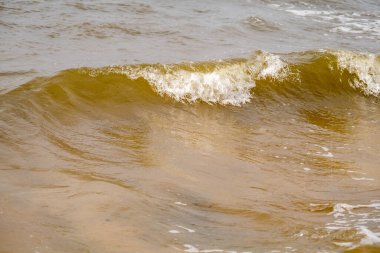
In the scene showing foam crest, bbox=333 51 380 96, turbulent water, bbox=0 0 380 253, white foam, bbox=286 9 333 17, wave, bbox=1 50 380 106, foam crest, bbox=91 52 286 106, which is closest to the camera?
turbulent water, bbox=0 0 380 253

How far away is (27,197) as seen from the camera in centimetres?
366

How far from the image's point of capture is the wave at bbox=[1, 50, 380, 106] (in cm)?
684

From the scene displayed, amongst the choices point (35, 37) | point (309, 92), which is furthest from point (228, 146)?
point (35, 37)

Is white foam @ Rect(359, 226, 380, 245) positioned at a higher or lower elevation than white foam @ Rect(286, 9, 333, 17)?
lower

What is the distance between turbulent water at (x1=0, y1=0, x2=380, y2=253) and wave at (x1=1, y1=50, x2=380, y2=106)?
0.08 feet

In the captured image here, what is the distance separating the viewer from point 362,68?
9430 millimetres

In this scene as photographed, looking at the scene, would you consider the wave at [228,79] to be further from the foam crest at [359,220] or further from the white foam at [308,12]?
the white foam at [308,12]

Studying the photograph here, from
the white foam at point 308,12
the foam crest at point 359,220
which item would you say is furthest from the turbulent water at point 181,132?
→ the white foam at point 308,12

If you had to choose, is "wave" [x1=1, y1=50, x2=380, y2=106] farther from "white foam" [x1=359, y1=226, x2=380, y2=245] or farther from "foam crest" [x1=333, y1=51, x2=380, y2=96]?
"white foam" [x1=359, y1=226, x2=380, y2=245]

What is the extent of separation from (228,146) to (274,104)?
2278 mm

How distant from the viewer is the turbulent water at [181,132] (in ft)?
11.3

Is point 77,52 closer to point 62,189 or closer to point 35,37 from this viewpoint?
point 35,37

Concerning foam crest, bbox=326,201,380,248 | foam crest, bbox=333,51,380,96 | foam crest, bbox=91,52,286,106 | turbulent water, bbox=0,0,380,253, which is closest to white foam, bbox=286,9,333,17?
turbulent water, bbox=0,0,380,253

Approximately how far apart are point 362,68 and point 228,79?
312 centimetres
